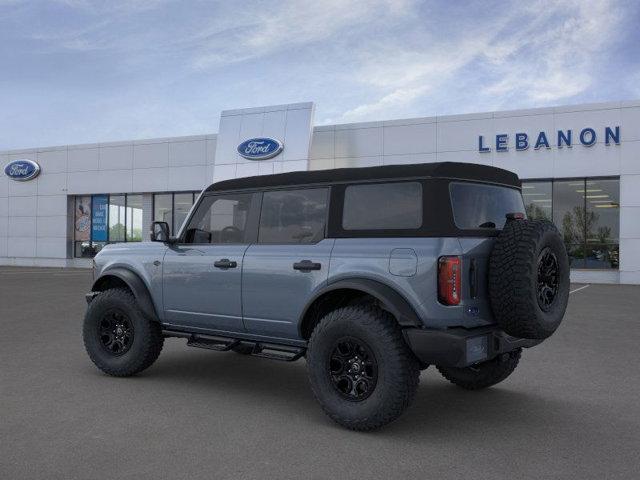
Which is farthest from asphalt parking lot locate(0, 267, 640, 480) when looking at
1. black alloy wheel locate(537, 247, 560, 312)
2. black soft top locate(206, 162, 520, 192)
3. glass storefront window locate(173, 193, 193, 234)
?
glass storefront window locate(173, 193, 193, 234)

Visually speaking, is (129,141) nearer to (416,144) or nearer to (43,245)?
(43,245)

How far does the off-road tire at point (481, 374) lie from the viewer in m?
5.51

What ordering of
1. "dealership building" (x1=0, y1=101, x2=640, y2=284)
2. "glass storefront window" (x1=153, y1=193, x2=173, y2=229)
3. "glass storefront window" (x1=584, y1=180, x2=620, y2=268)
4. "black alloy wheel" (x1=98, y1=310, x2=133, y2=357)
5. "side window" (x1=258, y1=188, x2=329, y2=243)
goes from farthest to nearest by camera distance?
"glass storefront window" (x1=153, y1=193, x2=173, y2=229) < "glass storefront window" (x1=584, y1=180, x2=620, y2=268) < "dealership building" (x1=0, y1=101, x2=640, y2=284) < "black alloy wheel" (x1=98, y1=310, x2=133, y2=357) < "side window" (x1=258, y1=188, x2=329, y2=243)

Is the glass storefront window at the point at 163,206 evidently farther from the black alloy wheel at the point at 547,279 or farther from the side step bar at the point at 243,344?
the black alloy wheel at the point at 547,279

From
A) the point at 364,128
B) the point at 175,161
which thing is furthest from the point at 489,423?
the point at 175,161

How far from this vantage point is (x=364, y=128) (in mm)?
24469

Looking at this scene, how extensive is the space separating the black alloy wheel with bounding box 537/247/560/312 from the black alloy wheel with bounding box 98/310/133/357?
13.0 ft

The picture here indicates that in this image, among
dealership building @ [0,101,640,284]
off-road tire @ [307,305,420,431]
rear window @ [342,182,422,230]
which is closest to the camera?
off-road tire @ [307,305,420,431]

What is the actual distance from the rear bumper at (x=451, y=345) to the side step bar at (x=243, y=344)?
118cm

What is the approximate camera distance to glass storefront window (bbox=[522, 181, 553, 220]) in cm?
2219

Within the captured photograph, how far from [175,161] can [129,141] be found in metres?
2.90

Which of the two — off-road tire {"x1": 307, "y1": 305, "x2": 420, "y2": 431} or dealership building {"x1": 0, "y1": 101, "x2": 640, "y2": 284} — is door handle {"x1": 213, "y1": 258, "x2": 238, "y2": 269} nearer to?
off-road tire {"x1": 307, "y1": 305, "x2": 420, "y2": 431}

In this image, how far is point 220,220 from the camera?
5.82 m

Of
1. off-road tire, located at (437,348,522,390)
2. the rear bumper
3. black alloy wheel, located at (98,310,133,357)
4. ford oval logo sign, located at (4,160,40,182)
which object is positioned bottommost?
off-road tire, located at (437,348,522,390)
